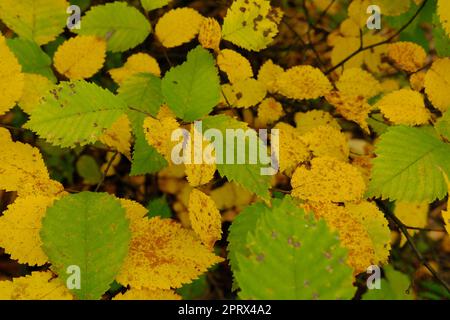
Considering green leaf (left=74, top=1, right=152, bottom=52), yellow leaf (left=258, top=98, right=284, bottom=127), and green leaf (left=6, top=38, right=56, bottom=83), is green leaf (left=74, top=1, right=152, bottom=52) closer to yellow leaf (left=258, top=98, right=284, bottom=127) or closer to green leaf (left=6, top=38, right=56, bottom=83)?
green leaf (left=6, top=38, right=56, bottom=83)

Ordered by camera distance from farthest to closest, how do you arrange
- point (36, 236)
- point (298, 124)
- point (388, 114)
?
point (298, 124) → point (388, 114) → point (36, 236)

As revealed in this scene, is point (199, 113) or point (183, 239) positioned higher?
point (199, 113)

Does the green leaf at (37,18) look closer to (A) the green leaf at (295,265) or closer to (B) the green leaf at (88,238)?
(B) the green leaf at (88,238)

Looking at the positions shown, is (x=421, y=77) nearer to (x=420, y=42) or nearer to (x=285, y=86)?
(x=285, y=86)

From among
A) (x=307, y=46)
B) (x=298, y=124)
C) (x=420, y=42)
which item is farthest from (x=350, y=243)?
(x=420, y=42)

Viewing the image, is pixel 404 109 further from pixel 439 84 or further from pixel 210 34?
pixel 210 34

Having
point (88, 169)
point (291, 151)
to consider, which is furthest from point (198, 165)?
point (88, 169)
